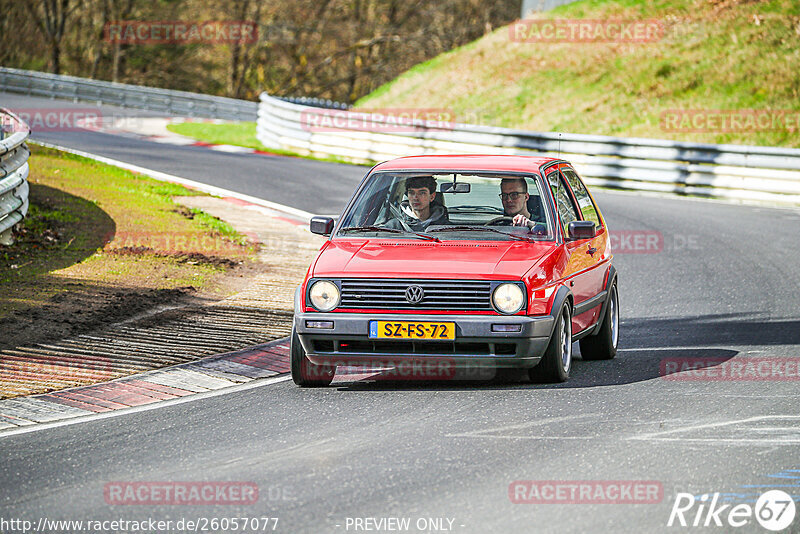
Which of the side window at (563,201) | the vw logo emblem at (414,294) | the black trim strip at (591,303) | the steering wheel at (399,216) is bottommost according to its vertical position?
the black trim strip at (591,303)

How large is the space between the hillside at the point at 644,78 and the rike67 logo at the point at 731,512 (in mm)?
22241

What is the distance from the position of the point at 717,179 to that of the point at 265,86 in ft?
122

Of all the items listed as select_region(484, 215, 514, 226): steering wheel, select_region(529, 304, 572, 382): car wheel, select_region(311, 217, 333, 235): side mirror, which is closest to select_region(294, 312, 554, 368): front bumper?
select_region(529, 304, 572, 382): car wheel

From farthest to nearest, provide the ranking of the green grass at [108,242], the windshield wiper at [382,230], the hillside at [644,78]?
the hillside at [644,78] → the green grass at [108,242] → the windshield wiper at [382,230]

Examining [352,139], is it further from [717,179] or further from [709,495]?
[709,495]

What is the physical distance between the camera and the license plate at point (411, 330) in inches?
298

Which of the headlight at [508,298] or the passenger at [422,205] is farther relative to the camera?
the passenger at [422,205]

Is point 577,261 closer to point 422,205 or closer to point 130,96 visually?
point 422,205

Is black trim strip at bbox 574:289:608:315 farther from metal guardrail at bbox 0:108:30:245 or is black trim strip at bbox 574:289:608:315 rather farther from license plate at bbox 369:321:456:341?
metal guardrail at bbox 0:108:30:245

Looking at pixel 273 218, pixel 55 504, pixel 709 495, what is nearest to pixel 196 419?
pixel 55 504

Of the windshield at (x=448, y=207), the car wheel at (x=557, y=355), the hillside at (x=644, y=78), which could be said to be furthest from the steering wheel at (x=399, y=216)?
the hillside at (x=644, y=78)

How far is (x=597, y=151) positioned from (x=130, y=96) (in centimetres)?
2245

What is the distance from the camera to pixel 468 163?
8914 mm

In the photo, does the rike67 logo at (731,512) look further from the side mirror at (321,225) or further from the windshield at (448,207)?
the side mirror at (321,225)
